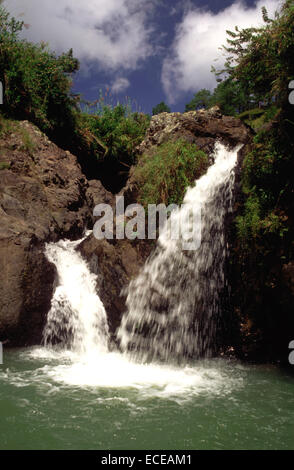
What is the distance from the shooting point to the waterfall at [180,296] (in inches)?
250

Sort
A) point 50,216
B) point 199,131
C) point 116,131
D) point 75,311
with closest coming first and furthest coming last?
point 75,311, point 50,216, point 199,131, point 116,131

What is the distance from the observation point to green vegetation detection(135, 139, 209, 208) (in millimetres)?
7520

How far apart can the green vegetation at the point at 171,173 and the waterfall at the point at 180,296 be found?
796mm

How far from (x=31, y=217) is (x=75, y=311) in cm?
229

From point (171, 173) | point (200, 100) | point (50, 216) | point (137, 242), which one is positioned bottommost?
point (137, 242)

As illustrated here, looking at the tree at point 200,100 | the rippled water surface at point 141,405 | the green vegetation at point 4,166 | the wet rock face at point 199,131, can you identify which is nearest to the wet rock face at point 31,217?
the green vegetation at point 4,166

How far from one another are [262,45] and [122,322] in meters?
5.91

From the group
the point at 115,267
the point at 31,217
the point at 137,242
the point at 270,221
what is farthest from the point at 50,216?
the point at 270,221

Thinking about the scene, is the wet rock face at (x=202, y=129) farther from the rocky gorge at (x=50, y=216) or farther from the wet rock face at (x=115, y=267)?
the wet rock face at (x=115, y=267)

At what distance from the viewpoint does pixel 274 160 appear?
6.55 m

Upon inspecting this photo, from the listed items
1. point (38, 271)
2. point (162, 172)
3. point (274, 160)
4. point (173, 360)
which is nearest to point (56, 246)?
point (38, 271)

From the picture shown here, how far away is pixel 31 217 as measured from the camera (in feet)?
25.7

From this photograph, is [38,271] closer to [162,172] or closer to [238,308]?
[162,172]

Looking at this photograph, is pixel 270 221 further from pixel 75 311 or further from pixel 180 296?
pixel 75 311
